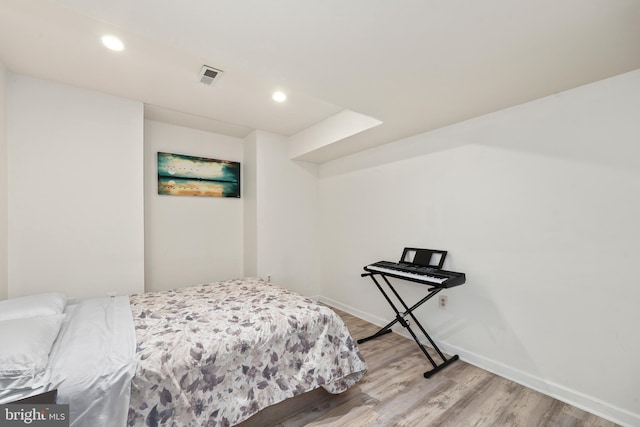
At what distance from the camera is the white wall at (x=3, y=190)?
211 centimetres

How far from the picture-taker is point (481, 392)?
6.61 feet

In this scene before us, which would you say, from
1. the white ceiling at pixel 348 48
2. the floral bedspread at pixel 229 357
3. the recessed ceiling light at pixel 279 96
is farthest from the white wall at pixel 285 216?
the floral bedspread at pixel 229 357

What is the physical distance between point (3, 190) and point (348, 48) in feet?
9.57

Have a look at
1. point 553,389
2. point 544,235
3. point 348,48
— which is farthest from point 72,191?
point 553,389

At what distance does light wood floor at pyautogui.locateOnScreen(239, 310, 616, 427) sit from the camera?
1719 millimetres

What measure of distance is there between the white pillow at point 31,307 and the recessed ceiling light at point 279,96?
2.36m

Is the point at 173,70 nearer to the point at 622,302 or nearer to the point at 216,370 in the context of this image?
the point at 216,370

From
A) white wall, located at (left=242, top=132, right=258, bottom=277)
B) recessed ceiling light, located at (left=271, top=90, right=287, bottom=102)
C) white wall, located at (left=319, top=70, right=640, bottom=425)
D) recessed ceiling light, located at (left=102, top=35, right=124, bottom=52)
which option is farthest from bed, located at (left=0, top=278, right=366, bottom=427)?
recessed ceiling light, located at (left=271, top=90, right=287, bottom=102)

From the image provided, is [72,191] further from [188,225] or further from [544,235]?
[544,235]

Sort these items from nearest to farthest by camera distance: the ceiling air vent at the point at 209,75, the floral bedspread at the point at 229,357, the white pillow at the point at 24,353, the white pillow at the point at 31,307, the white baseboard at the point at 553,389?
the white pillow at the point at 24,353 → the floral bedspread at the point at 229,357 → the white pillow at the point at 31,307 → the white baseboard at the point at 553,389 → the ceiling air vent at the point at 209,75

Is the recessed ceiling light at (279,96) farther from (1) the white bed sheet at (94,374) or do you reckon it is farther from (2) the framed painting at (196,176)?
(1) the white bed sheet at (94,374)

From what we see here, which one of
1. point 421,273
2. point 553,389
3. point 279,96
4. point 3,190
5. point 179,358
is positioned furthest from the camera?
point 279,96

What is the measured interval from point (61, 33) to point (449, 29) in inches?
94.5

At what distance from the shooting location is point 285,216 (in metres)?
3.79
